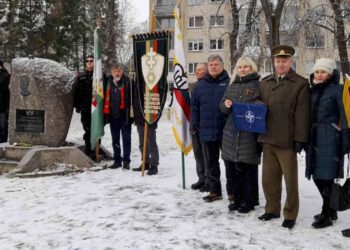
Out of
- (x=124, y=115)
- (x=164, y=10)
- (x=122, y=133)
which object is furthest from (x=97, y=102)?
(x=164, y=10)

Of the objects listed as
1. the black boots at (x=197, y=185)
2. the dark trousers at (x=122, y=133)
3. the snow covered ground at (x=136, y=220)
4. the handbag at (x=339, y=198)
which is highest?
the dark trousers at (x=122, y=133)

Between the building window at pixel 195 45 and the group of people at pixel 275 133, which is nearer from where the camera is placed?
the group of people at pixel 275 133

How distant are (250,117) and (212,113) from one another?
2.90 ft

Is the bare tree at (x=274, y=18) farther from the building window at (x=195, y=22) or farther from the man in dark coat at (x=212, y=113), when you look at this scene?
the building window at (x=195, y=22)

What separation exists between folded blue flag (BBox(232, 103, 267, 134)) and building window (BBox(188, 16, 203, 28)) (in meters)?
39.3

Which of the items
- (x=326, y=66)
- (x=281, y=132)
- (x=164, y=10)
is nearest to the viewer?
(x=326, y=66)

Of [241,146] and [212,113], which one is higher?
[212,113]

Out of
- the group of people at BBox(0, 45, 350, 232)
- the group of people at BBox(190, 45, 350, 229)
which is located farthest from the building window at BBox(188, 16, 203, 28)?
the group of people at BBox(190, 45, 350, 229)

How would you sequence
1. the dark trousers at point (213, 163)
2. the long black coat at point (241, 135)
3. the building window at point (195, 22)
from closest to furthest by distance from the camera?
1. the long black coat at point (241, 135)
2. the dark trousers at point (213, 163)
3. the building window at point (195, 22)

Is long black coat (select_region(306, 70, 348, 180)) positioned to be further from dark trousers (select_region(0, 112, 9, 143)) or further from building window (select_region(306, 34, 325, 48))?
building window (select_region(306, 34, 325, 48))

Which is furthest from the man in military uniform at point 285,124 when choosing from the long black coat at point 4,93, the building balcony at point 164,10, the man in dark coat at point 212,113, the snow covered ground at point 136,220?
the building balcony at point 164,10

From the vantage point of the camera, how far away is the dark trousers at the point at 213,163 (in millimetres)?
5637

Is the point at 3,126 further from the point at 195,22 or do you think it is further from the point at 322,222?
the point at 195,22

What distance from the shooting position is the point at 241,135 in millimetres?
4996
